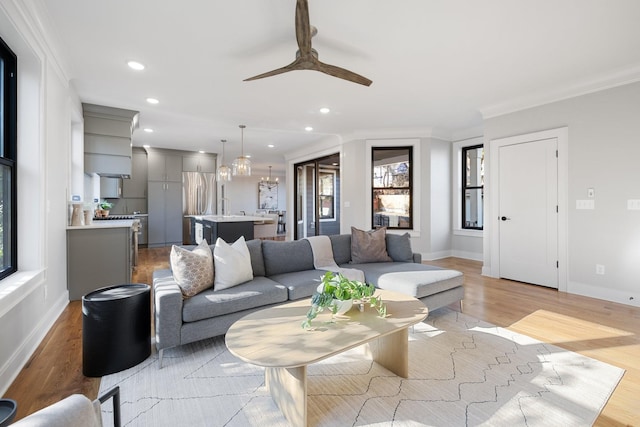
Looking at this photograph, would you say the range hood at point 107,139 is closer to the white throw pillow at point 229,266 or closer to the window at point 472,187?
the white throw pillow at point 229,266

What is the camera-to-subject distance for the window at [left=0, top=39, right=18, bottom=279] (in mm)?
2246

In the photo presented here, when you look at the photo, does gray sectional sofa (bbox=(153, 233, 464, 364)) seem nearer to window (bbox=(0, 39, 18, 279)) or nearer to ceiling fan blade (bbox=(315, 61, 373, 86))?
window (bbox=(0, 39, 18, 279))

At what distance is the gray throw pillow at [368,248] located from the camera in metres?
3.60

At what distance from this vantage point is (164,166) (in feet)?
24.7

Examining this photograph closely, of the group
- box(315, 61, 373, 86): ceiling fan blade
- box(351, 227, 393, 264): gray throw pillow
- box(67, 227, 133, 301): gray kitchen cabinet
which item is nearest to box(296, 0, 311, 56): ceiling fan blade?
box(315, 61, 373, 86): ceiling fan blade

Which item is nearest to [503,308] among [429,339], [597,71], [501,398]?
[429,339]

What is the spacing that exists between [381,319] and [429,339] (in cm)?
89

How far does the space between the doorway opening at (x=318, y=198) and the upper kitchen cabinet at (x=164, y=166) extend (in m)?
3.07

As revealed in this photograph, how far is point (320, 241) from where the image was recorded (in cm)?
353

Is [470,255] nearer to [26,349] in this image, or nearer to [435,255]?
[435,255]

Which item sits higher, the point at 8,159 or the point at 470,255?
the point at 8,159

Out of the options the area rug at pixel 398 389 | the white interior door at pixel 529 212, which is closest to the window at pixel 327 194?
the white interior door at pixel 529 212

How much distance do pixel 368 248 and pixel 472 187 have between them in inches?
143

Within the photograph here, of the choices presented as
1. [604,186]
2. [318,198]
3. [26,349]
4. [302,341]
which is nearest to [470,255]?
[604,186]
